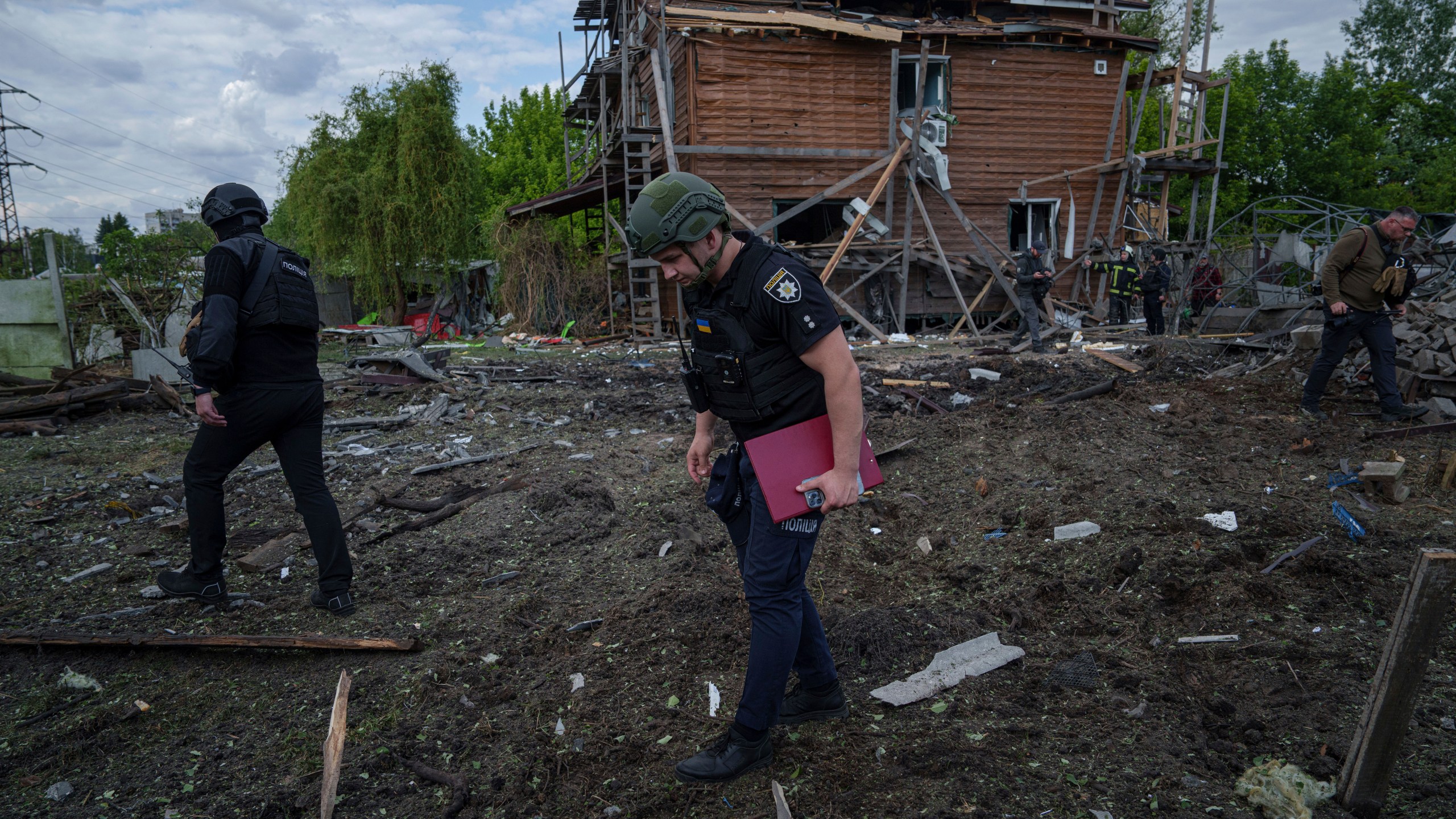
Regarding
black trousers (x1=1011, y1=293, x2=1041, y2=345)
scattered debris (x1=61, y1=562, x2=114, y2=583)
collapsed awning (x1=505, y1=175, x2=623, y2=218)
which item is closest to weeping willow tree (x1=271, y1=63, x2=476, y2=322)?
collapsed awning (x1=505, y1=175, x2=623, y2=218)

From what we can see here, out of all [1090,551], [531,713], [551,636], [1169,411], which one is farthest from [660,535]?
[1169,411]

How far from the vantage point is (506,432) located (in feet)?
25.7

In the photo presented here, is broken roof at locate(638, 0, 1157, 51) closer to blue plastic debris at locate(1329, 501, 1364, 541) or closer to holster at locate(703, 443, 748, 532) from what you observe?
blue plastic debris at locate(1329, 501, 1364, 541)

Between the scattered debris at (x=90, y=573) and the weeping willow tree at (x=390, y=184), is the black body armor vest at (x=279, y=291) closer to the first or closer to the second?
the scattered debris at (x=90, y=573)

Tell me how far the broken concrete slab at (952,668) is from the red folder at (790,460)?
3.50 ft

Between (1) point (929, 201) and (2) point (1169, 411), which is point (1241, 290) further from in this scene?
(2) point (1169, 411)

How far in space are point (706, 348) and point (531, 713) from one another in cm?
156

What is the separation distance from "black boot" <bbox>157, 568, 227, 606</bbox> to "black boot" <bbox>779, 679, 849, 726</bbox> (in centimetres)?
288

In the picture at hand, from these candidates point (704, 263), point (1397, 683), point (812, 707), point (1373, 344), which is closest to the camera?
point (1397, 683)

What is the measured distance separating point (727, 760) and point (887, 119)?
52.1 feet

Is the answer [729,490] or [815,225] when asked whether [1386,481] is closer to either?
[729,490]

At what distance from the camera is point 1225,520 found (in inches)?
168

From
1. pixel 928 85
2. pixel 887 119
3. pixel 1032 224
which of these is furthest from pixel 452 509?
pixel 1032 224

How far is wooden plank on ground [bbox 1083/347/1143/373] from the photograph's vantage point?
9562 millimetres
